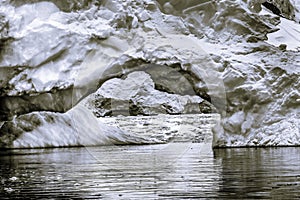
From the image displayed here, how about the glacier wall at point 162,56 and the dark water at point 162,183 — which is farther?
the glacier wall at point 162,56

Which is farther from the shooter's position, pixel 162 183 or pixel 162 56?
pixel 162 56

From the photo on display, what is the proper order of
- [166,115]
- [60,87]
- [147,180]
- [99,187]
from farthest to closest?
[166,115] < [60,87] < [147,180] < [99,187]

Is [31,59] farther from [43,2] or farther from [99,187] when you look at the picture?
[99,187]

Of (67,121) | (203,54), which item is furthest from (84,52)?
(67,121)

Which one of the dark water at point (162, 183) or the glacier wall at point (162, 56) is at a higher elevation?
the glacier wall at point (162, 56)

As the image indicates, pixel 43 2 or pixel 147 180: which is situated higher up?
pixel 43 2

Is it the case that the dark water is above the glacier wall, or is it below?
below

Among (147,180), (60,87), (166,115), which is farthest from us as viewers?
(166,115)

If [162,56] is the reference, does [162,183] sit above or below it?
below

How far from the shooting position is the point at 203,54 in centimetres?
1212

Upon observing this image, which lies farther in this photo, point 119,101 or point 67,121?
point 119,101

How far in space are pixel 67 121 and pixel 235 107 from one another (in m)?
6.57

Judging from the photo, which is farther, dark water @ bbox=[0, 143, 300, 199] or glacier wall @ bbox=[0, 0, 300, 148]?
glacier wall @ bbox=[0, 0, 300, 148]

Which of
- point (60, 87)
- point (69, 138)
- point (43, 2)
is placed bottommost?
point (69, 138)
